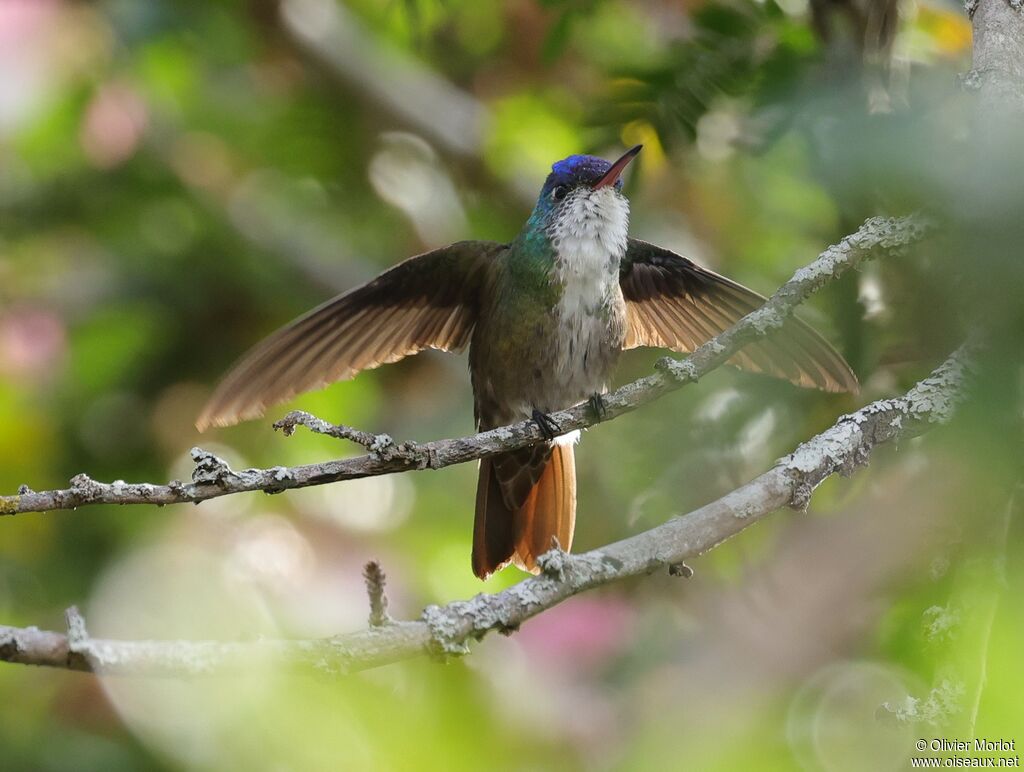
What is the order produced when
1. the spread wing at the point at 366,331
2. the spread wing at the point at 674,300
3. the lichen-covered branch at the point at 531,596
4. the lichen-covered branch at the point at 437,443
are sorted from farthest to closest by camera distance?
the spread wing at the point at 674,300 < the spread wing at the point at 366,331 < the lichen-covered branch at the point at 437,443 < the lichen-covered branch at the point at 531,596

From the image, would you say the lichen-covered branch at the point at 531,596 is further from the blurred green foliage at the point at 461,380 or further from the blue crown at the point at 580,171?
the blue crown at the point at 580,171

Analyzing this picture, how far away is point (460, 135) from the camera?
5.59m

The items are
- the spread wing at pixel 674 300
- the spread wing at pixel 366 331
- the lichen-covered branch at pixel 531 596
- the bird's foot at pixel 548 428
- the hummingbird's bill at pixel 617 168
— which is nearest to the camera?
the lichen-covered branch at pixel 531 596

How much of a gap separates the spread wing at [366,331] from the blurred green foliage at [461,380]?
2.11 feet

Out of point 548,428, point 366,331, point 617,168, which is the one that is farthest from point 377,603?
point 366,331

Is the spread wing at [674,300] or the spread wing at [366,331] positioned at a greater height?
the spread wing at [674,300]

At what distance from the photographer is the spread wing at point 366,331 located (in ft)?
11.1

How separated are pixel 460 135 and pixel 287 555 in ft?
7.20

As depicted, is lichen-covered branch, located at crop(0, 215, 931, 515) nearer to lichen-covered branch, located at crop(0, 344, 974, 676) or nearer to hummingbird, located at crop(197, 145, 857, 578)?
lichen-covered branch, located at crop(0, 344, 974, 676)

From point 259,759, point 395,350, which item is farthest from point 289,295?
point 259,759

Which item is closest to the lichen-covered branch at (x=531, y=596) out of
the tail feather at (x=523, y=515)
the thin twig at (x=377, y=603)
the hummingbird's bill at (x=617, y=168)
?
the thin twig at (x=377, y=603)

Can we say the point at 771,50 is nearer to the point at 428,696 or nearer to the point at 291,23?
the point at 428,696

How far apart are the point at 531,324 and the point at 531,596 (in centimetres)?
182

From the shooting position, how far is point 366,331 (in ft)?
12.9
